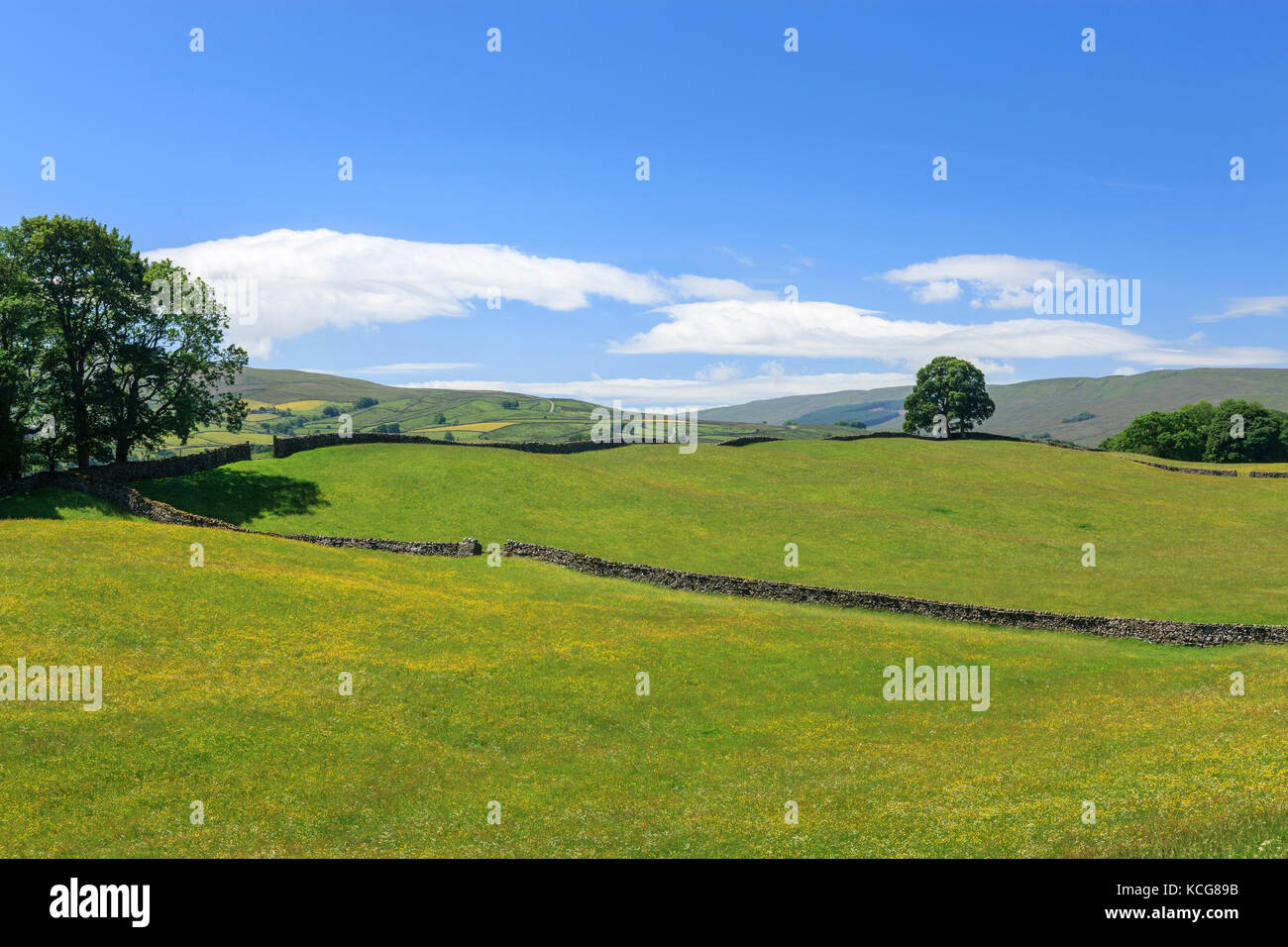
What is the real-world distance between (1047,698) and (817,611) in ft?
48.5

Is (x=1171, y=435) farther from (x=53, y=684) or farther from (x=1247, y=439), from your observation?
(x=53, y=684)

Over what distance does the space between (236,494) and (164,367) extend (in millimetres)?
13921

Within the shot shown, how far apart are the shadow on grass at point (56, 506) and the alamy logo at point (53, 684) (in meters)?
27.5

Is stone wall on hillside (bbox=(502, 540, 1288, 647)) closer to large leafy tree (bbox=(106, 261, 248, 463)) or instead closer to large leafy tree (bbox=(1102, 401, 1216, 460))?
large leafy tree (bbox=(106, 261, 248, 463))

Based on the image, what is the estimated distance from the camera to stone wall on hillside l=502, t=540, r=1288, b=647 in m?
39.4

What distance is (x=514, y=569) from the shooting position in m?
49.0

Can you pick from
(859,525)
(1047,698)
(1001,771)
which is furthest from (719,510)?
(1001,771)

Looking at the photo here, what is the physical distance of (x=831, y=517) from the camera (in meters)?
67.6

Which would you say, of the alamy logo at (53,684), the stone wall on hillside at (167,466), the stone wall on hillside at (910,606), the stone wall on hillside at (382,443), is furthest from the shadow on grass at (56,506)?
the alamy logo at (53,684)

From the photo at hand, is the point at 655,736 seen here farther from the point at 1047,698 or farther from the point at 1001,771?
the point at 1047,698

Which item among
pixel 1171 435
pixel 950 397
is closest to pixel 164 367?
pixel 950 397

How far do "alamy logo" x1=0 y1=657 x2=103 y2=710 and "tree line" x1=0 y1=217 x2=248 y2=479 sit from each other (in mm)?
38285

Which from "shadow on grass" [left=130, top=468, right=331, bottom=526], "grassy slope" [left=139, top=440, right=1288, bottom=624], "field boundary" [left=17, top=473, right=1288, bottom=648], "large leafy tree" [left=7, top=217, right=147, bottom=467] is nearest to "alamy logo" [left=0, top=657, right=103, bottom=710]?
"field boundary" [left=17, top=473, right=1288, bottom=648]
